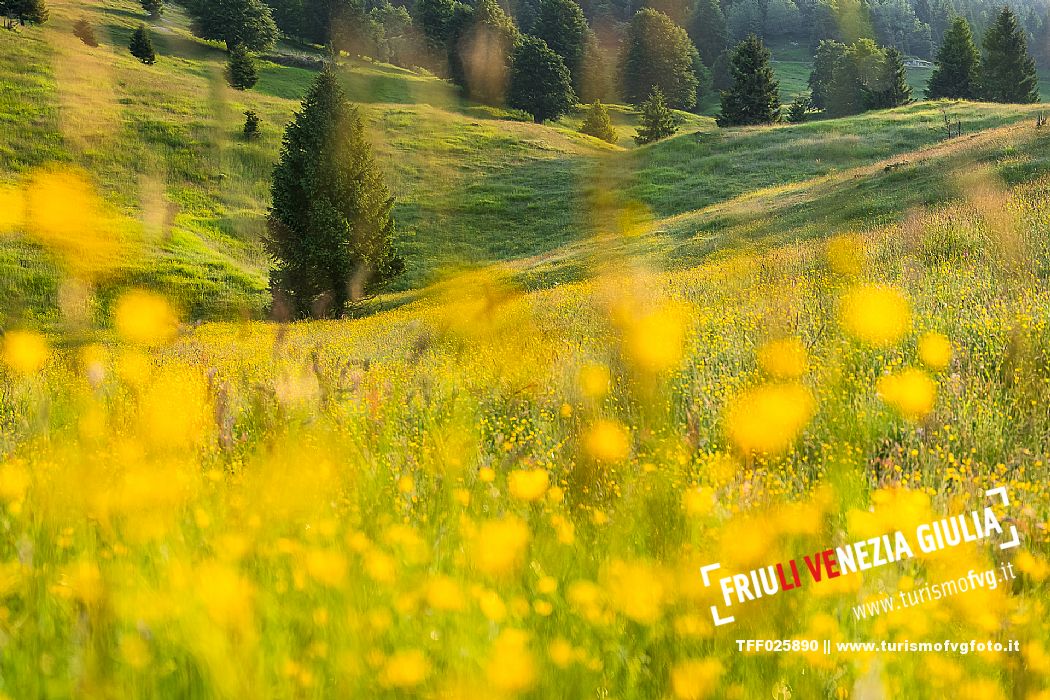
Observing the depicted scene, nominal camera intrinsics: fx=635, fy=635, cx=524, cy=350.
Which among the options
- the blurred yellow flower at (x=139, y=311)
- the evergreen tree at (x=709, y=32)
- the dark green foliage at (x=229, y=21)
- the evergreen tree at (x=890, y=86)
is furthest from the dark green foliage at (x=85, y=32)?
the evergreen tree at (x=709, y=32)

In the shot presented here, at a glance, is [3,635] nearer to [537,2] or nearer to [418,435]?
[418,435]

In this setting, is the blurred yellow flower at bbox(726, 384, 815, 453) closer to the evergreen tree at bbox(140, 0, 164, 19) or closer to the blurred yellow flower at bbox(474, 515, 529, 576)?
the blurred yellow flower at bbox(474, 515, 529, 576)

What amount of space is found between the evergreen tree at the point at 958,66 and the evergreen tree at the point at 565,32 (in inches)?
1728

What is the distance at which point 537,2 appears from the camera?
12575cm

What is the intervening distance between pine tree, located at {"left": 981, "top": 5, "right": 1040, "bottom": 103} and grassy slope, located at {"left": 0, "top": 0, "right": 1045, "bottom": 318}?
89.9 ft

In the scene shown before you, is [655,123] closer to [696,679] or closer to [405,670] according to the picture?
[696,679]

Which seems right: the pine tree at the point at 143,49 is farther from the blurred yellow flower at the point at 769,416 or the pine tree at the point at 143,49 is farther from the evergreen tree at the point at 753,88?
the blurred yellow flower at the point at 769,416

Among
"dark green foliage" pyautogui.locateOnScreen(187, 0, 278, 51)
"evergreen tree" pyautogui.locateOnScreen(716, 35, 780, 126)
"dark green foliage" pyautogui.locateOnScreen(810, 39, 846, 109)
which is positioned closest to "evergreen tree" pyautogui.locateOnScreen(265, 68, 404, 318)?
"evergreen tree" pyautogui.locateOnScreen(716, 35, 780, 126)

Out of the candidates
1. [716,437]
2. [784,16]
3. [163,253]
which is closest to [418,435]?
[716,437]

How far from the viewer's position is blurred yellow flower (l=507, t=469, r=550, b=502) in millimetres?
2588

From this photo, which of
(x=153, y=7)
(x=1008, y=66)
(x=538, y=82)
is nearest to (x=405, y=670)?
(x=538, y=82)

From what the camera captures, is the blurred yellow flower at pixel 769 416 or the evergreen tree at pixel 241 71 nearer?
the blurred yellow flower at pixel 769 416

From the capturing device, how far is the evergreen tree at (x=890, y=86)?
230 feet

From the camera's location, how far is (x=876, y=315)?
5227 mm
